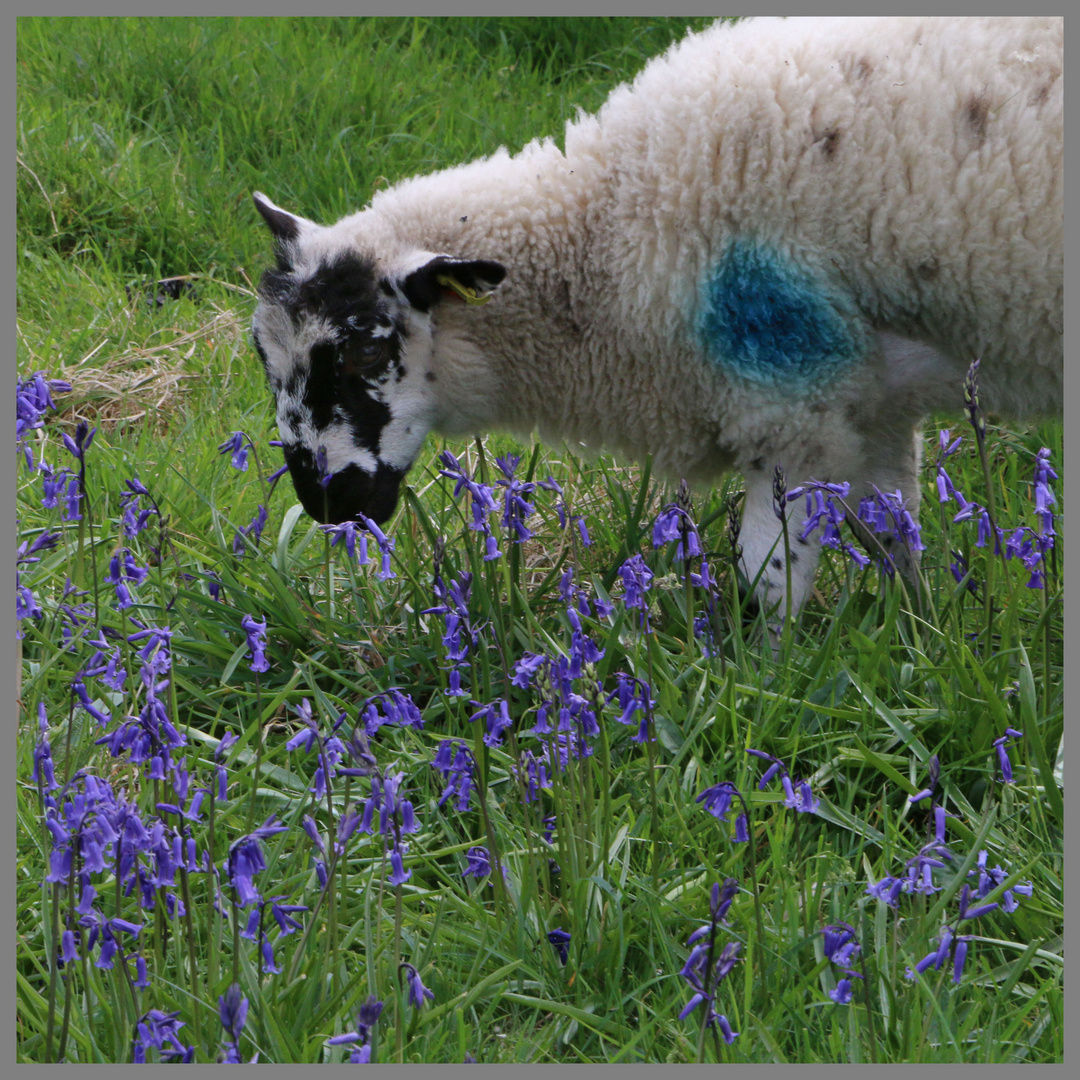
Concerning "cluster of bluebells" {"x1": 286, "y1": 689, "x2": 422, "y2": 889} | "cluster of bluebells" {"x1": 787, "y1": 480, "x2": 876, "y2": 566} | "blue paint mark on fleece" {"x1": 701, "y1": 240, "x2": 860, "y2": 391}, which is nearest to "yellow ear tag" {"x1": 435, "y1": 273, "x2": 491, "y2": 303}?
"blue paint mark on fleece" {"x1": 701, "y1": 240, "x2": 860, "y2": 391}

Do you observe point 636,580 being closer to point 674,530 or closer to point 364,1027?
point 674,530

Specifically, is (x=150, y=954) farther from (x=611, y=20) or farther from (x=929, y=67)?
(x=611, y=20)

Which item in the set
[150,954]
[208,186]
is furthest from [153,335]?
[150,954]

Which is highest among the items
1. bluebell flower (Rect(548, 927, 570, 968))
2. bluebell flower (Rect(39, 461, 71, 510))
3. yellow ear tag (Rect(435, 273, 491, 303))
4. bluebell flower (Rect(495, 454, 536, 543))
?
yellow ear tag (Rect(435, 273, 491, 303))

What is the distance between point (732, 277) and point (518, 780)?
143 cm

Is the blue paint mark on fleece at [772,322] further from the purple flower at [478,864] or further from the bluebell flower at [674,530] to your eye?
the purple flower at [478,864]

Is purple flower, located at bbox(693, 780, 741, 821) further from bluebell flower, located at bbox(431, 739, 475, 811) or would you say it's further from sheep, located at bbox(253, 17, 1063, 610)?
sheep, located at bbox(253, 17, 1063, 610)

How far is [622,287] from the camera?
3.19 meters

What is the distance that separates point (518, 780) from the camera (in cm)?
223

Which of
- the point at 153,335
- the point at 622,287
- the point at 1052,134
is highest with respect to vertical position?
the point at 1052,134

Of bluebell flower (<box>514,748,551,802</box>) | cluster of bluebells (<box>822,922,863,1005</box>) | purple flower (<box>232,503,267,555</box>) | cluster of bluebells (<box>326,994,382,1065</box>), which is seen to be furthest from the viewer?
purple flower (<box>232,503,267,555</box>)

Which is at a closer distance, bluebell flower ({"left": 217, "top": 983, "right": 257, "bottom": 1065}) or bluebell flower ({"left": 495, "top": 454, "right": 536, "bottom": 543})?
bluebell flower ({"left": 217, "top": 983, "right": 257, "bottom": 1065})

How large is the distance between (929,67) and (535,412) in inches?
53.1

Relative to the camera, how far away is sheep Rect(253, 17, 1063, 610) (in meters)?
2.91
